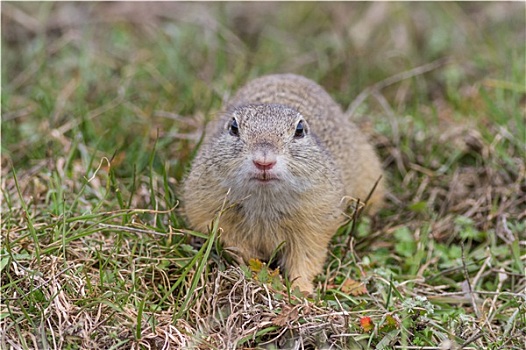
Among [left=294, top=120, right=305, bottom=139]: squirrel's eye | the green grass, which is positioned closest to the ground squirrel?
[left=294, top=120, right=305, bottom=139]: squirrel's eye

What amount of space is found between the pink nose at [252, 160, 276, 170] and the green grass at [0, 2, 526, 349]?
21.3 inches

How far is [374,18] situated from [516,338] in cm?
575

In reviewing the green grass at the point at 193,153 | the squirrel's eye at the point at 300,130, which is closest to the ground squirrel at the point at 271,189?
the squirrel's eye at the point at 300,130

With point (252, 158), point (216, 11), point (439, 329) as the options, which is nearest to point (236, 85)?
point (216, 11)

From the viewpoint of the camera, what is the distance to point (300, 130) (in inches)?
206

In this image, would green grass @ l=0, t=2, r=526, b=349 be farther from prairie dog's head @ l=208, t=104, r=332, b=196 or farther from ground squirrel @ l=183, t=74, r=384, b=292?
prairie dog's head @ l=208, t=104, r=332, b=196

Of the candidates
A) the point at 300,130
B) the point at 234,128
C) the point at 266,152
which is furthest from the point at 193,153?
the point at 266,152

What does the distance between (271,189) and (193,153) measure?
1530 millimetres

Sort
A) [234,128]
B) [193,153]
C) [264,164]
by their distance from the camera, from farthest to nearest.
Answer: [193,153]
[234,128]
[264,164]

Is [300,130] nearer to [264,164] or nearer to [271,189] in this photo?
[271,189]

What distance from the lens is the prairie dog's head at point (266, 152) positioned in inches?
185

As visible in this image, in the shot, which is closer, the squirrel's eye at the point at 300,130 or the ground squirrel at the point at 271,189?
the ground squirrel at the point at 271,189

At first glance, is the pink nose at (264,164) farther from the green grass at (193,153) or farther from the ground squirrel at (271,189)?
the green grass at (193,153)

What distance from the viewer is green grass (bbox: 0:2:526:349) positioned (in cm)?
466
